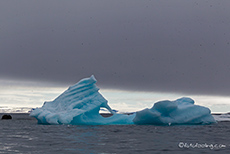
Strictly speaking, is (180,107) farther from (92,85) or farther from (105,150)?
(105,150)

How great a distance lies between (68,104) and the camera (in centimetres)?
3794

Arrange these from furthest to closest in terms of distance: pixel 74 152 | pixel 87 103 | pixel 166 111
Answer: pixel 87 103 → pixel 166 111 → pixel 74 152

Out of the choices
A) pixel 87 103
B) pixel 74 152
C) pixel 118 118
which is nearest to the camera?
pixel 74 152

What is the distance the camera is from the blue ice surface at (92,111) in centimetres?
3603

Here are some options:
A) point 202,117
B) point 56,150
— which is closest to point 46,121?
point 202,117

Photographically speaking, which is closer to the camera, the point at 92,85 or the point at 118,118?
the point at 92,85

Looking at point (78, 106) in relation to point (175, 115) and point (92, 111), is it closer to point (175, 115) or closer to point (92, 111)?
point (92, 111)

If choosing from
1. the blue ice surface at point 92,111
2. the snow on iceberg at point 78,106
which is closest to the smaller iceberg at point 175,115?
the blue ice surface at point 92,111

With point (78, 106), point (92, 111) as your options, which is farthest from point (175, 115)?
point (78, 106)

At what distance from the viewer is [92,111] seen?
129ft

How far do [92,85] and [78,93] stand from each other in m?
1.91

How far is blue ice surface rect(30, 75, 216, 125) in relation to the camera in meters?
36.0

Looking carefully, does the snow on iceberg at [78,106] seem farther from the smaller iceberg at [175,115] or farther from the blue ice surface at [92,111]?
the smaller iceberg at [175,115]

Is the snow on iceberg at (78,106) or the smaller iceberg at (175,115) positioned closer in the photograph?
the smaller iceberg at (175,115)
